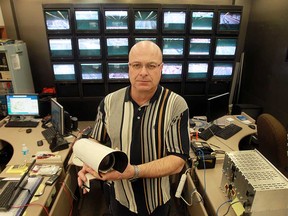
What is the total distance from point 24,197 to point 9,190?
0.43ft

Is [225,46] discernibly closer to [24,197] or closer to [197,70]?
[197,70]

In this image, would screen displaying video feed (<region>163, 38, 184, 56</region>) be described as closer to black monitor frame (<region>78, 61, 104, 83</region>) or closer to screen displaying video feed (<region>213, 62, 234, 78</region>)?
screen displaying video feed (<region>213, 62, 234, 78</region>)

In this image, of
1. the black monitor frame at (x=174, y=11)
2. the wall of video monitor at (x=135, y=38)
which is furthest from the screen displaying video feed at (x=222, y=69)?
the black monitor frame at (x=174, y=11)

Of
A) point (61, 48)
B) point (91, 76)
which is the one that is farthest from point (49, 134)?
point (61, 48)

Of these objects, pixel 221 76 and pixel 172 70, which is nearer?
pixel 172 70

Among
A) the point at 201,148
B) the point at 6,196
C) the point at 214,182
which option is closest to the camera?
the point at 6,196

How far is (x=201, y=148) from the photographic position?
189cm

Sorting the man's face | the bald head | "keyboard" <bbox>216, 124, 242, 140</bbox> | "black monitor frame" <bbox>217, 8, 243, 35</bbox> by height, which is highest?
"black monitor frame" <bbox>217, 8, 243, 35</bbox>

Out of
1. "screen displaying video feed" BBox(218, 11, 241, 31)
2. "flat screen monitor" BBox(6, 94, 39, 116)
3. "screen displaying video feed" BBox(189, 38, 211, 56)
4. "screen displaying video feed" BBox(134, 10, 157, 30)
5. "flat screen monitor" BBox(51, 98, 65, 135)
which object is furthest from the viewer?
"screen displaying video feed" BBox(189, 38, 211, 56)

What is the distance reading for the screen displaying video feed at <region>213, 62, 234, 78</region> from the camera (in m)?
3.52

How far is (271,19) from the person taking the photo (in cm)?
319

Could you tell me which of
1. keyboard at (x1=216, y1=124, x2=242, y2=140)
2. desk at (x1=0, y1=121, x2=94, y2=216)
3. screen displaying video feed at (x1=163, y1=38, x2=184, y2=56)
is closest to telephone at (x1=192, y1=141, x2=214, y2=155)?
keyboard at (x1=216, y1=124, x2=242, y2=140)

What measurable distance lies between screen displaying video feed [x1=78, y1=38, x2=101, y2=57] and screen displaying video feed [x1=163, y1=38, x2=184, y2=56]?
1073 mm

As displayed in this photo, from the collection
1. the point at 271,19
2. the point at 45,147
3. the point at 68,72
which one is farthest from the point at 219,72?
the point at 45,147
